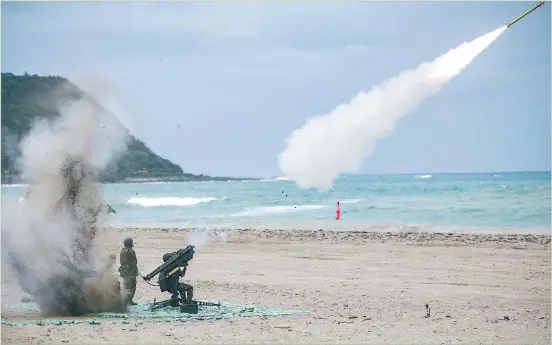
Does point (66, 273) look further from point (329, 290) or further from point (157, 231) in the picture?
point (157, 231)

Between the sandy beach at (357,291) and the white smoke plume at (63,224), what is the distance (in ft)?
3.08

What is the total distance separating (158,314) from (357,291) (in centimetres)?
600

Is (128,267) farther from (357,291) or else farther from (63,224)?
(357,291)

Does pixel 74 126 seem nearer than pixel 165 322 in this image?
No

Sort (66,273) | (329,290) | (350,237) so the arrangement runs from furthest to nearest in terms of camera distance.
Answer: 1. (350,237)
2. (329,290)
3. (66,273)

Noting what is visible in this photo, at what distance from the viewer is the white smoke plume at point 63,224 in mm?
15609

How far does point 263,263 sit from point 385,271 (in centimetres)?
453

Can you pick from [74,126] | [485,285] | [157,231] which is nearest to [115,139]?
[74,126]

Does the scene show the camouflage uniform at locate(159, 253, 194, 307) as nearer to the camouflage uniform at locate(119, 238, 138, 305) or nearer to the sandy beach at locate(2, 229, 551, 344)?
the camouflage uniform at locate(119, 238, 138, 305)

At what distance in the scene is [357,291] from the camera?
19.1 meters

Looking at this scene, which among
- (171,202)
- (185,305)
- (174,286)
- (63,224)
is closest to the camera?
(185,305)

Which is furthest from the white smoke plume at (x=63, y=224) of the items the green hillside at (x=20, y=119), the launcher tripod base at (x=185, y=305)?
the green hillside at (x=20, y=119)

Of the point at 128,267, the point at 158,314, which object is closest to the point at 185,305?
the point at 158,314

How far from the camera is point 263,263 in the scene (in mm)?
25422
